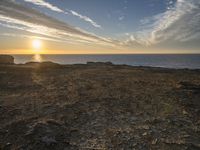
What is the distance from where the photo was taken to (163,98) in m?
15.7

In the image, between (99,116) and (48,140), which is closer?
(48,140)

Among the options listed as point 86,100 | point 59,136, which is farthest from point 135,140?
point 86,100

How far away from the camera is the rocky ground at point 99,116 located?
30.9 ft

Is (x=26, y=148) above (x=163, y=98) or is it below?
below

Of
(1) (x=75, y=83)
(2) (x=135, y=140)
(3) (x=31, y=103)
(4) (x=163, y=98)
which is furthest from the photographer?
(1) (x=75, y=83)

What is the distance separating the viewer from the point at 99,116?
40.9 ft

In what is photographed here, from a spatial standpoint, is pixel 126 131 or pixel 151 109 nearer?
pixel 126 131

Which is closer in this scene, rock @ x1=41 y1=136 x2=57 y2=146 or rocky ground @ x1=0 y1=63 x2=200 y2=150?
rock @ x1=41 y1=136 x2=57 y2=146

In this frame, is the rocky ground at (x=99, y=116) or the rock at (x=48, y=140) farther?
the rocky ground at (x=99, y=116)

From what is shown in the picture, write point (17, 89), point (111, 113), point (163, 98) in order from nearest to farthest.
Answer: point (111, 113) → point (163, 98) → point (17, 89)

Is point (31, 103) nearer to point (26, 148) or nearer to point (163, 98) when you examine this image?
point (26, 148)

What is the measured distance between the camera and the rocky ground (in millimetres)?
9406

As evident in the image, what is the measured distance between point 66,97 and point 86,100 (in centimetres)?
169

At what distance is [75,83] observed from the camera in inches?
828
